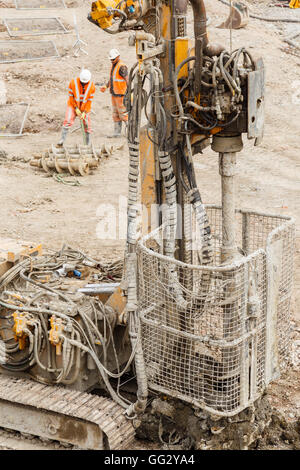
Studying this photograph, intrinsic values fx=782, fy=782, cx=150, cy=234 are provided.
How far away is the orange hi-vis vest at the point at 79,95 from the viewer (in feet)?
47.3

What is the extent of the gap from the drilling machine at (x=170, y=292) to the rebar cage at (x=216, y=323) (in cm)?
1

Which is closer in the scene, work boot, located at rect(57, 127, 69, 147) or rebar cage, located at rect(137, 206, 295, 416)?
rebar cage, located at rect(137, 206, 295, 416)

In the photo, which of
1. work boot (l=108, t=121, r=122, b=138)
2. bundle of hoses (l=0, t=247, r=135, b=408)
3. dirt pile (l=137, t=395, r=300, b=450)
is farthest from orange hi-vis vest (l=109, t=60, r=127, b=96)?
dirt pile (l=137, t=395, r=300, b=450)

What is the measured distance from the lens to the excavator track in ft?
19.6

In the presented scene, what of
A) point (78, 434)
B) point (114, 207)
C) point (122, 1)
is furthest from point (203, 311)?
point (114, 207)

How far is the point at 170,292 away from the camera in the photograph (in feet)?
18.9

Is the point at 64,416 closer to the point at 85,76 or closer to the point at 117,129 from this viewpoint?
the point at 85,76

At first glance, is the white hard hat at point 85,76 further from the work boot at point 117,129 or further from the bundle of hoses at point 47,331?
the bundle of hoses at point 47,331

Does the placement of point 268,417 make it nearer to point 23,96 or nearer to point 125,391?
point 125,391

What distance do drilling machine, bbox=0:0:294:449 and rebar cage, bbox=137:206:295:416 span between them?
1 centimetres

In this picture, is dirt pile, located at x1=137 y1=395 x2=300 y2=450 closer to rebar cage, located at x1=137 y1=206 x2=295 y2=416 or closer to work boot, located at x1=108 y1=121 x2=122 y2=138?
rebar cage, located at x1=137 y1=206 x2=295 y2=416

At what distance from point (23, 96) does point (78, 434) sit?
12.8 m

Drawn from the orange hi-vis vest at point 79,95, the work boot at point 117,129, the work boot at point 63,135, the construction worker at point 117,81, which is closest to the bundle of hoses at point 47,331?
the work boot at point 63,135

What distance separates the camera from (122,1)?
562 centimetres
